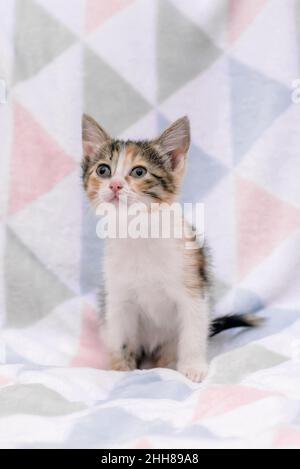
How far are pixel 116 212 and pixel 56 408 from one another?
46 centimetres

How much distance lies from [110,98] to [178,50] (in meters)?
0.26

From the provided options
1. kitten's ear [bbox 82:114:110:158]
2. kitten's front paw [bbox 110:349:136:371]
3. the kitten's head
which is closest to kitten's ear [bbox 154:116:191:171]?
the kitten's head

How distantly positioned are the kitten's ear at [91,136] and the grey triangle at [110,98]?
1.10ft

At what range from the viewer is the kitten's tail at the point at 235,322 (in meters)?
1.60

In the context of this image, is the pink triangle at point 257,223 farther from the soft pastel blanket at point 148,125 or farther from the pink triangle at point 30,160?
the pink triangle at point 30,160

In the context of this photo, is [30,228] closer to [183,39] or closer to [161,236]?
[161,236]

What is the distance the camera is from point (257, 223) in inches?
69.0

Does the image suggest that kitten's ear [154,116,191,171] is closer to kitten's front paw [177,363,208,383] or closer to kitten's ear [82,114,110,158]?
kitten's ear [82,114,110,158]

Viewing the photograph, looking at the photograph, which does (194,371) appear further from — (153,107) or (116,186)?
(153,107)

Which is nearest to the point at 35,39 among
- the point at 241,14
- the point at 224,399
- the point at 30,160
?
the point at 30,160

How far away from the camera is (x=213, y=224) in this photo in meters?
1.77

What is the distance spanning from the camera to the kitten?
52.2 inches

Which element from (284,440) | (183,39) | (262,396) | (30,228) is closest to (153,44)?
(183,39)
